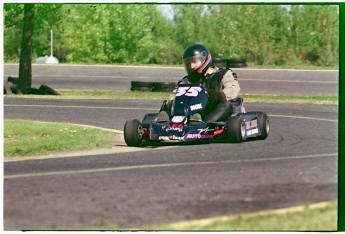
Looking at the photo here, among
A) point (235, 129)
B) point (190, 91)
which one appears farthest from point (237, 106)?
point (190, 91)

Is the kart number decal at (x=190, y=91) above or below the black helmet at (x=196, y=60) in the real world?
below

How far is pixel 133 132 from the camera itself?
1758 centimetres

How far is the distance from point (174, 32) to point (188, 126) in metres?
1.46

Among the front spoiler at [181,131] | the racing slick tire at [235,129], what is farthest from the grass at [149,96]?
the racing slick tire at [235,129]

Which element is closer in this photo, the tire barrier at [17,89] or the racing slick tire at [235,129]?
the racing slick tire at [235,129]

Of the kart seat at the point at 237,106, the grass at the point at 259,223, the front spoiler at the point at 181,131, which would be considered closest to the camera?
the grass at the point at 259,223

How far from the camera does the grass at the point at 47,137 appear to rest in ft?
54.8

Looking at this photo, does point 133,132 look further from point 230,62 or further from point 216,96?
point 230,62

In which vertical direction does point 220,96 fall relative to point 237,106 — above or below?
above

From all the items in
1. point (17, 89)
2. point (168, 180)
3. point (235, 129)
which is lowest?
Answer: point (168, 180)

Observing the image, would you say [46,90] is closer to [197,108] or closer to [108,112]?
[108,112]

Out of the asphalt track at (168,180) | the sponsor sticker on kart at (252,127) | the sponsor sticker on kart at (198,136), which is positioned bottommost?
the asphalt track at (168,180)

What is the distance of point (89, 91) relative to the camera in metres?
21.1

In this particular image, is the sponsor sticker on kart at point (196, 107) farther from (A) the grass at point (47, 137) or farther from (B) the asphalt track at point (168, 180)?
(A) the grass at point (47, 137)
